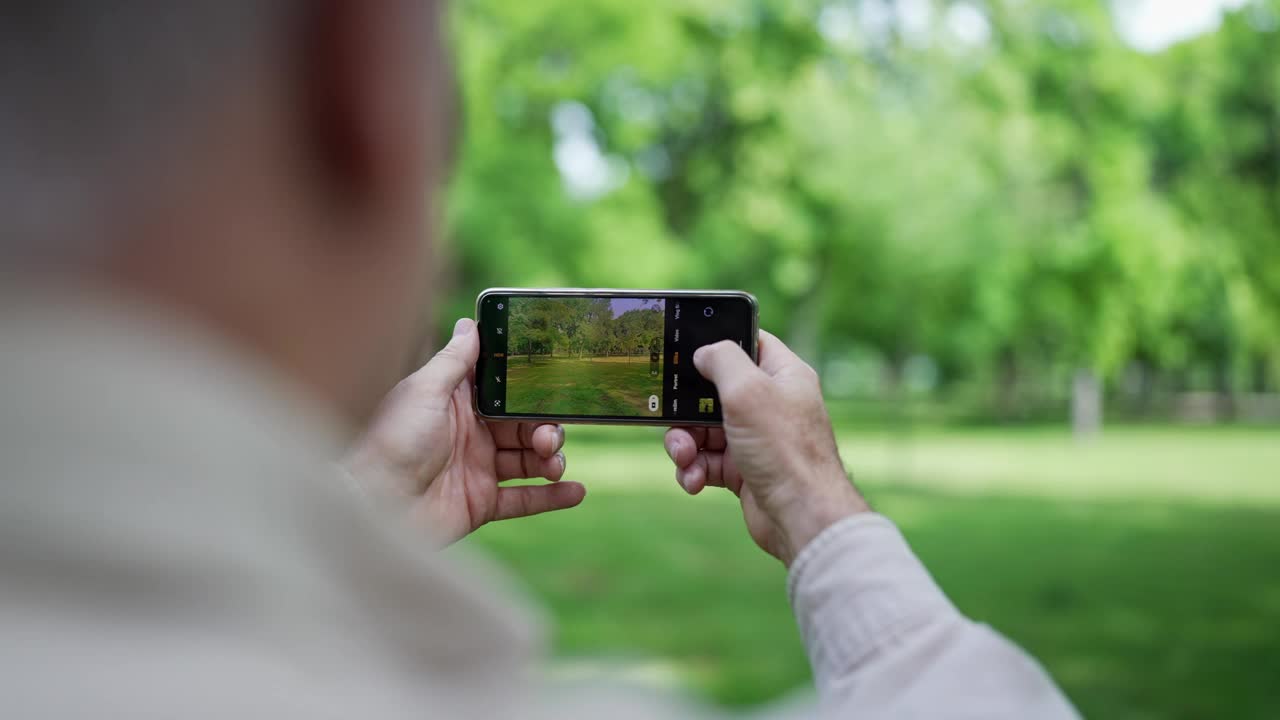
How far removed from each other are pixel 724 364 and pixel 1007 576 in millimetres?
7454

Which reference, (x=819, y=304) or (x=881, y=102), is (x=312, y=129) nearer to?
(x=881, y=102)

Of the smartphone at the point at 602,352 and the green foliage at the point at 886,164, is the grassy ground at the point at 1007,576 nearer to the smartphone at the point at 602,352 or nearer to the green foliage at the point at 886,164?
the smartphone at the point at 602,352

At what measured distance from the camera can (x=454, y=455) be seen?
2.02 meters

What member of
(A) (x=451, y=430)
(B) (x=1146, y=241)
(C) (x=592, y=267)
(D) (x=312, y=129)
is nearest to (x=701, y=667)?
(A) (x=451, y=430)

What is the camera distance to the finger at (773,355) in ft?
5.87

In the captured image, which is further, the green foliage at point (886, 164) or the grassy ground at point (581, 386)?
the green foliage at point (886, 164)

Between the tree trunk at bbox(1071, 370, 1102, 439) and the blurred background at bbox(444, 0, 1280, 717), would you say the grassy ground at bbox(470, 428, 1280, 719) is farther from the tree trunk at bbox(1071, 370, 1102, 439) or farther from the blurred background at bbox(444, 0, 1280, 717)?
the tree trunk at bbox(1071, 370, 1102, 439)

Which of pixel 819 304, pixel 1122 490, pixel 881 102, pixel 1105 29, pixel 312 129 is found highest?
pixel 1105 29

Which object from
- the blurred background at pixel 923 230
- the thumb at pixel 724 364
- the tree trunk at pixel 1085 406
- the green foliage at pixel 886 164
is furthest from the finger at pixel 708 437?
the tree trunk at pixel 1085 406

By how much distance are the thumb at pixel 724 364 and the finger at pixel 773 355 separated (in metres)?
0.04

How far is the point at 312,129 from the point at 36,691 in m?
0.28

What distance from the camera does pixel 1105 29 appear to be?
1622 centimetres

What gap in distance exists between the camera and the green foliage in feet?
43.1

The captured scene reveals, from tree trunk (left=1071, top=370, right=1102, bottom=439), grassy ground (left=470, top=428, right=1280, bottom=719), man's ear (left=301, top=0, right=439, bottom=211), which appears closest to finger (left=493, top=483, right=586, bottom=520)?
grassy ground (left=470, top=428, right=1280, bottom=719)
